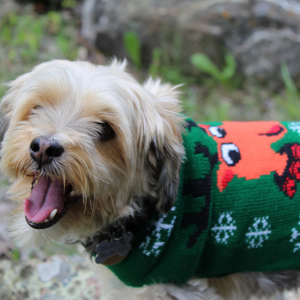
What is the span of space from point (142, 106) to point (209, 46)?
3.86 meters

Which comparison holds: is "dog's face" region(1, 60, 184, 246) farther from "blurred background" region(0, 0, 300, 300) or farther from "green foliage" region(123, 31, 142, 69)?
"green foliage" region(123, 31, 142, 69)

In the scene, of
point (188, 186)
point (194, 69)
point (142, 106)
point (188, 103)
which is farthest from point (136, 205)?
point (194, 69)

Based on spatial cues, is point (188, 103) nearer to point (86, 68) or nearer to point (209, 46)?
point (209, 46)

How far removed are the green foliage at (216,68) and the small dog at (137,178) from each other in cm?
324

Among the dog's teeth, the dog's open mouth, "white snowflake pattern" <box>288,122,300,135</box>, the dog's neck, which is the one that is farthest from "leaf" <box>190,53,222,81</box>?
the dog's teeth

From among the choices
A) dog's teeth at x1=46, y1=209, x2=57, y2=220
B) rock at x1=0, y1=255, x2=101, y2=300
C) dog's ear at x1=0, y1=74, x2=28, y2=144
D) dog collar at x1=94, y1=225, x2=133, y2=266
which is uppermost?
dog's ear at x1=0, y1=74, x2=28, y2=144

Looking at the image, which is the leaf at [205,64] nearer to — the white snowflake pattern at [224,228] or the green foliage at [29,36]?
the green foliage at [29,36]

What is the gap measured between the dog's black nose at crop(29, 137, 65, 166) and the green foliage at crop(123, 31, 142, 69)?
4262 mm

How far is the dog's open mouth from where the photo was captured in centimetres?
184

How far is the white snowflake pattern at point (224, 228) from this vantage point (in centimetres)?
202

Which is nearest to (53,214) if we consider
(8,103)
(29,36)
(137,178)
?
(137,178)

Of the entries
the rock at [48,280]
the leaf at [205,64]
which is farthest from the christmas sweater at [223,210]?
the leaf at [205,64]

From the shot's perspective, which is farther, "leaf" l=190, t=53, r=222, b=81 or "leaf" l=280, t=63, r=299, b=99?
"leaf" l=190, t=53, r=222, b=81

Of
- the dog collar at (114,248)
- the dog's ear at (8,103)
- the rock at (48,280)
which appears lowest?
the rock at (48,280)
